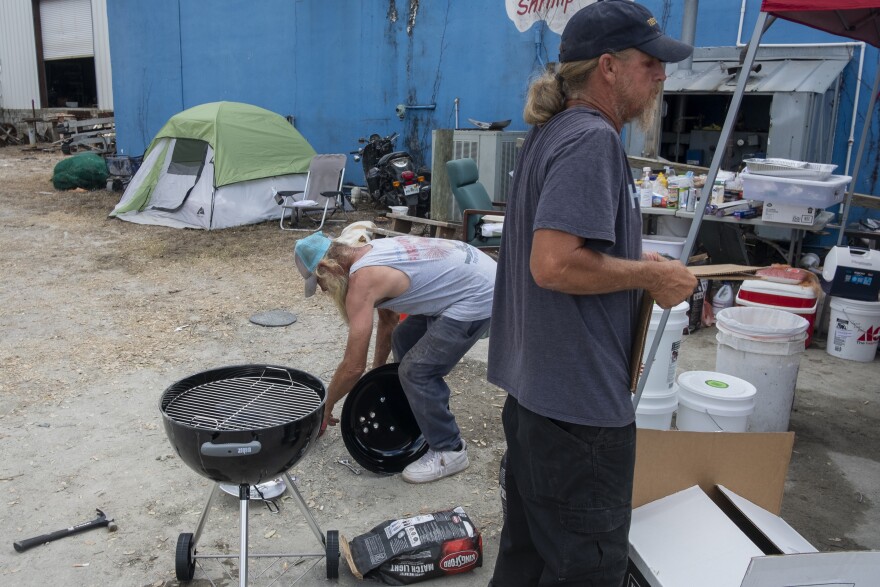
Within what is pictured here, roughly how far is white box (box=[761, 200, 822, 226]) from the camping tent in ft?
24.4

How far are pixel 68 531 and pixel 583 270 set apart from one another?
2.66 m

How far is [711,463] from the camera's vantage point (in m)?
2.53

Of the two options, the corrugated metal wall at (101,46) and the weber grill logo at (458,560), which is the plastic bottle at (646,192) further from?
the corrugated metal wall at (101,46)

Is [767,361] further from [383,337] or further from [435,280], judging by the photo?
[383,337]

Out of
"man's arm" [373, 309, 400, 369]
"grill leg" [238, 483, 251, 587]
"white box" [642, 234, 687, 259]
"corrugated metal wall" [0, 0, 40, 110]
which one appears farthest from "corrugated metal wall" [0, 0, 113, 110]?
"grill leg" [238, 483, 251, 587]

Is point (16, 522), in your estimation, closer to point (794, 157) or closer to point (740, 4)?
point (794, 157)

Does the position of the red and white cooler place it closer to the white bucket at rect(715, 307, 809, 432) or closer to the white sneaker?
the white bucket at rect(715, 307, 809, 432)

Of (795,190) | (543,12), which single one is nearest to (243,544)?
(795,190)

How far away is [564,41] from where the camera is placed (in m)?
1.87

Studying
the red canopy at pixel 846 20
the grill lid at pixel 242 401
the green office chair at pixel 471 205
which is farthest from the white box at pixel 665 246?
the grill lid at pixel 242 401

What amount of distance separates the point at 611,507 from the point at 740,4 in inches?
299

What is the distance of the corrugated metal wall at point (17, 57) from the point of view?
2322 cm

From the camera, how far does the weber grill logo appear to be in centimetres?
285

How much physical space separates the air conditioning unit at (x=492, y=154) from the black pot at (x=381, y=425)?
236 inches
